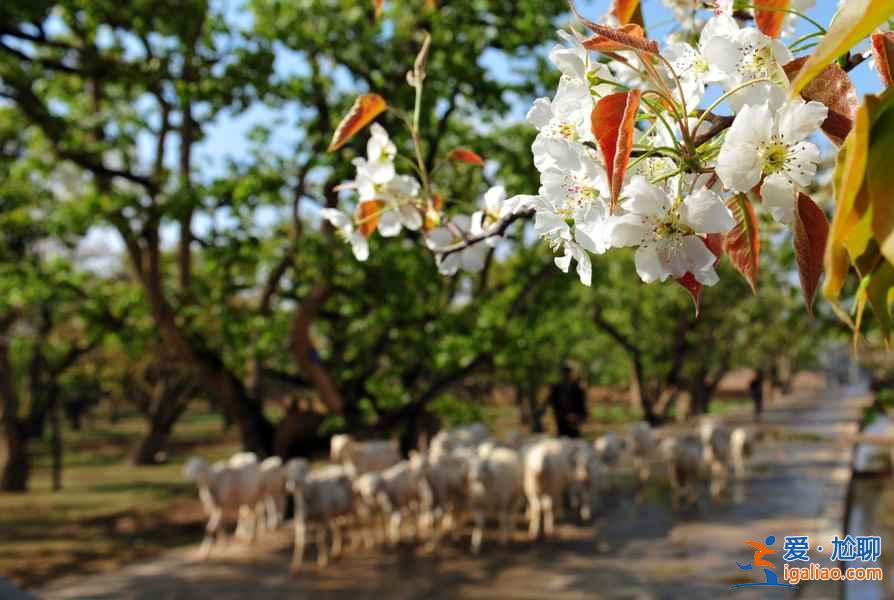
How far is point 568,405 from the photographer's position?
533 inches

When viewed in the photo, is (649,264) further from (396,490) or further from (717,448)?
(717,448)

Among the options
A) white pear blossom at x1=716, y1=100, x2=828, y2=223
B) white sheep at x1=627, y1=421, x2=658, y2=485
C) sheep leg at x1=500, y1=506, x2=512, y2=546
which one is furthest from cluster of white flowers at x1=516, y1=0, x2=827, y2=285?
white sheep at x1=627, y1=421, x2=658, y2=485

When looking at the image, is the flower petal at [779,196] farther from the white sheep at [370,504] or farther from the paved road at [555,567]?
the white sheep at [370,504]

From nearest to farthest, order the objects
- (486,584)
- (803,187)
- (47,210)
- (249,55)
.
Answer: (803,187) < (486,584) < (249,55) < (47,210)

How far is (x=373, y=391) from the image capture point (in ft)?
36.0

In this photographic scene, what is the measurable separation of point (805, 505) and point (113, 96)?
11533mm

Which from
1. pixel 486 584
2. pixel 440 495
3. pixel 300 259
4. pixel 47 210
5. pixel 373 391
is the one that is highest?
pixel 47 210

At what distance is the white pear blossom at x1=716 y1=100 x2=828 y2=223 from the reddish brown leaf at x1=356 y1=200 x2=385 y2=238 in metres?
1.10

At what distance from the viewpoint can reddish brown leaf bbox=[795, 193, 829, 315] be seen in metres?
0.86

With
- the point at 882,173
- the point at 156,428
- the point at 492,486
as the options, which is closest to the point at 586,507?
the point at 492,486

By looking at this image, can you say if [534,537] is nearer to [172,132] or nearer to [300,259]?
[300,259]

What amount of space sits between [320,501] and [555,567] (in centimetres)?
265

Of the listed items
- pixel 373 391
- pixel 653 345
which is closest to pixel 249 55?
pixel 373 391

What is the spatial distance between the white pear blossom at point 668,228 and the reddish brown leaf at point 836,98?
5.5 inches
